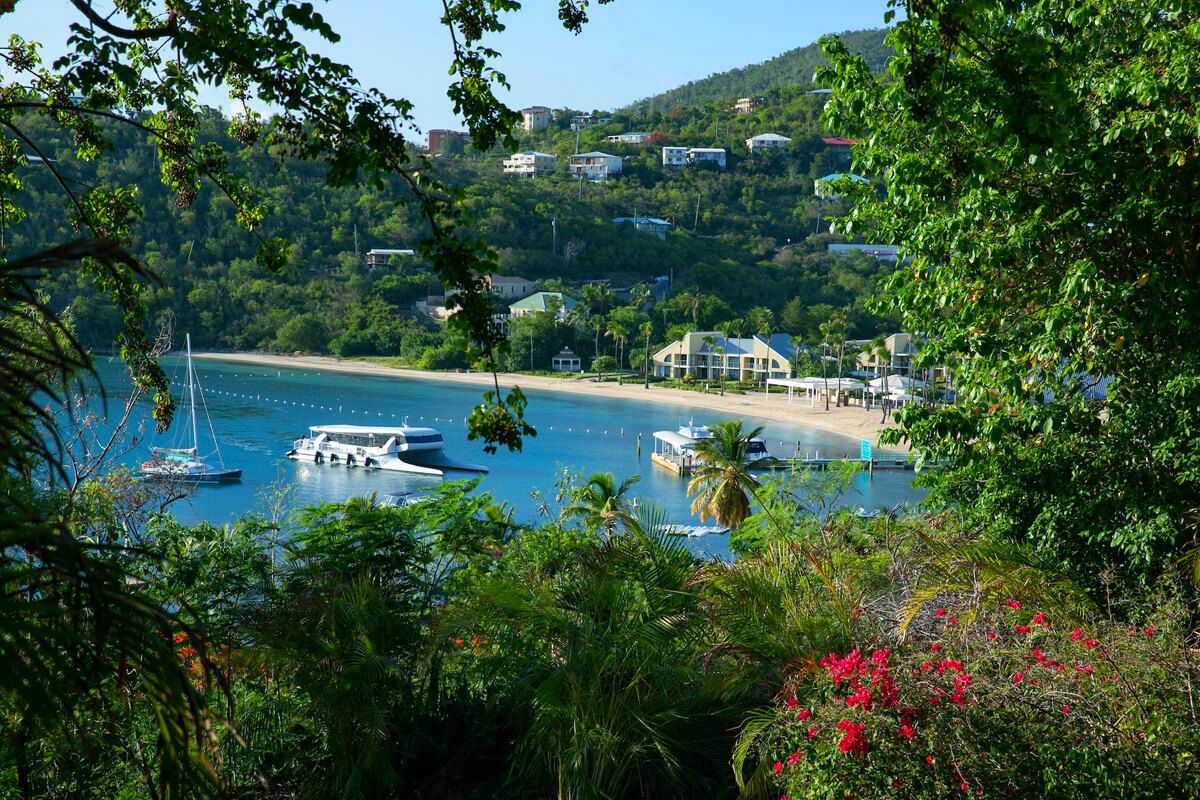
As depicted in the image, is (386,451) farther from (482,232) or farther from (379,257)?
(379,257)

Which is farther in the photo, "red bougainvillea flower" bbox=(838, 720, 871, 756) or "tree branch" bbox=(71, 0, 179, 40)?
"red bougainvillea flower" bbox=(838, 720, 871, 756)

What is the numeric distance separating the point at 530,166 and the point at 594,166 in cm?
655

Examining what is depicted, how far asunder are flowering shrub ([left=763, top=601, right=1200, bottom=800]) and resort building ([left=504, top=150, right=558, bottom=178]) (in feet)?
331

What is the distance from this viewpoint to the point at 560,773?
13.3ft

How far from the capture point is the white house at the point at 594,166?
102m

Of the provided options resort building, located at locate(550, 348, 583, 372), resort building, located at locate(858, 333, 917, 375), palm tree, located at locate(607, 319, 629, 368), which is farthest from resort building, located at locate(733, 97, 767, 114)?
resort building, located at locate(858, 333, 917, 375)

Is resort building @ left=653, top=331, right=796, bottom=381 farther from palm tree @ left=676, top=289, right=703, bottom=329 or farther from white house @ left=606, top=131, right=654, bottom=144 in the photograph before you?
white house @ left=606, top=131, right=654, bottom=144

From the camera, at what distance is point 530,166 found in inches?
4082

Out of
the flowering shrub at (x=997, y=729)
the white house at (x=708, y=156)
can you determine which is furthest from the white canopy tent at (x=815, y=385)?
the white house at (x=708, y=156)

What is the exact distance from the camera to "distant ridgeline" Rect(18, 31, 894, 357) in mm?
59188

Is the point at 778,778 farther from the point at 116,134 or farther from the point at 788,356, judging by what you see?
the point at 116,134

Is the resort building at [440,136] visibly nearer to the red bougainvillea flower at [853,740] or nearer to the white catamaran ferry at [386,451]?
the white catamaran ferry at [386,451]

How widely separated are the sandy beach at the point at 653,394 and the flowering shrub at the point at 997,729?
39.0 meters

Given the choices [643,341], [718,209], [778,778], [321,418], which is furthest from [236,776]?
[718,209]
